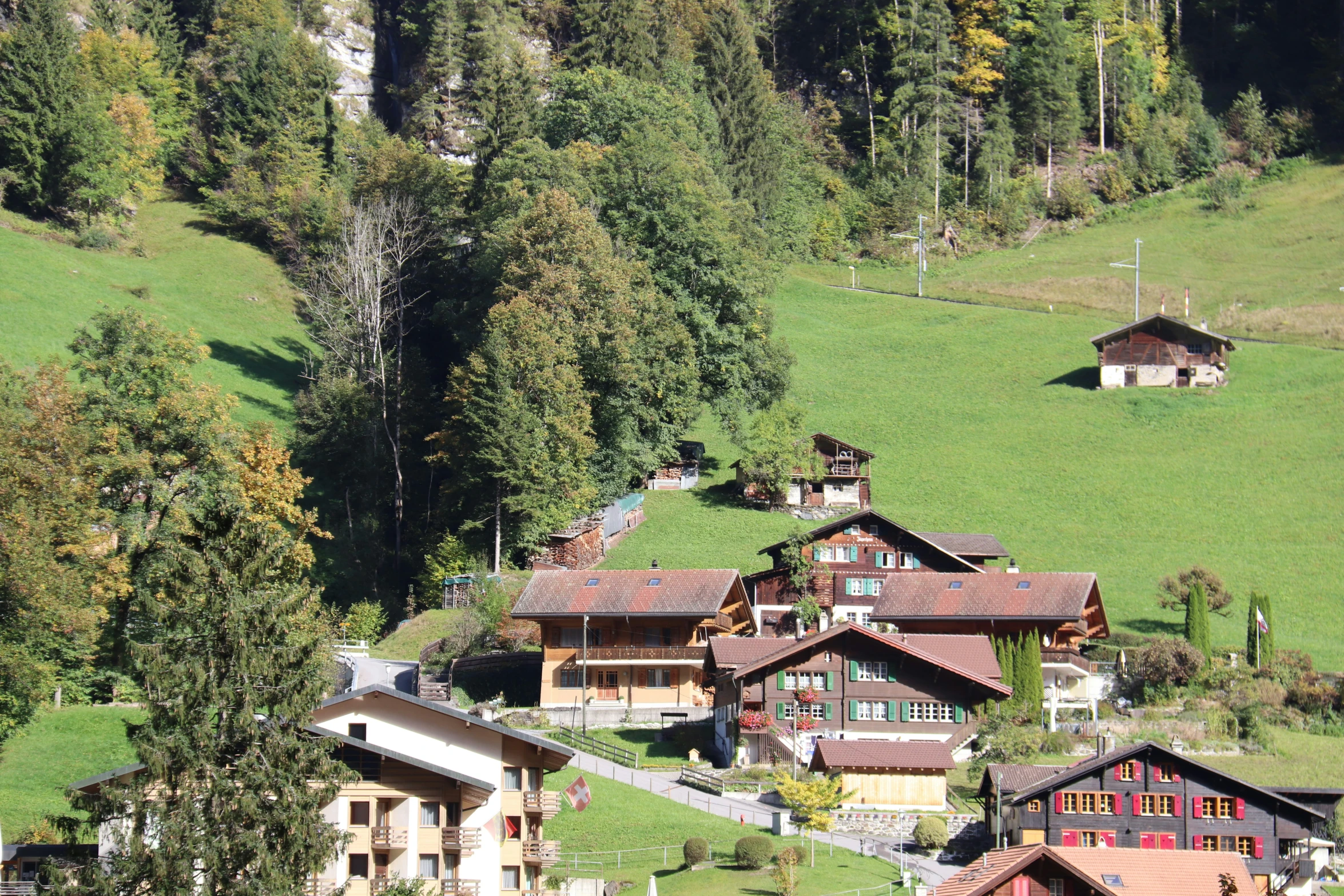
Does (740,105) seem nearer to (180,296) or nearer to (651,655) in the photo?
(180,296)

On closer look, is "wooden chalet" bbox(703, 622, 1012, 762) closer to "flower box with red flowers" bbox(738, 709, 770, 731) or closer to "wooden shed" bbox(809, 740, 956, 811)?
"flower box with red flowers" bbox(738, 709, 770, 731)

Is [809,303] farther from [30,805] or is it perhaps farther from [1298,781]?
[30,805]

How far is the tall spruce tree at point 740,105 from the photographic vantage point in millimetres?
125000

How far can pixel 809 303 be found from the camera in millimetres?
120500

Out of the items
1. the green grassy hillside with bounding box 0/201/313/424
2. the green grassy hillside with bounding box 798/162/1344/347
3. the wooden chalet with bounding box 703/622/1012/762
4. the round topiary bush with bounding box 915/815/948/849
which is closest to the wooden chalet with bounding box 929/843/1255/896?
the round topiary bush with bounding box 915/815/948/849

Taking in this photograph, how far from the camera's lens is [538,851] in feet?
130

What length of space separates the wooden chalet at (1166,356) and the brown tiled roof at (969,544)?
29.8 metres

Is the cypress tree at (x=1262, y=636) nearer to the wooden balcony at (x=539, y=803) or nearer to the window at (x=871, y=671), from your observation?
the window at (x=871, y=671)

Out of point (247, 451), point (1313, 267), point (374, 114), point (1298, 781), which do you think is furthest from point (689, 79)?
point (1298, 781)

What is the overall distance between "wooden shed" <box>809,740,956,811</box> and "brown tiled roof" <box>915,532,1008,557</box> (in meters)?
20.0

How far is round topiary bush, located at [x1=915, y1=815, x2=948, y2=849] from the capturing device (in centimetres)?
4688

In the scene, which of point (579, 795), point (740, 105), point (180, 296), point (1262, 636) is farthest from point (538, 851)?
point (740, 105)

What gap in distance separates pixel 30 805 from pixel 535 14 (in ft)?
326

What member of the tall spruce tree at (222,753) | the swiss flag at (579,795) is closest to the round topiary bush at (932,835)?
the swiss flag at (579,795)
